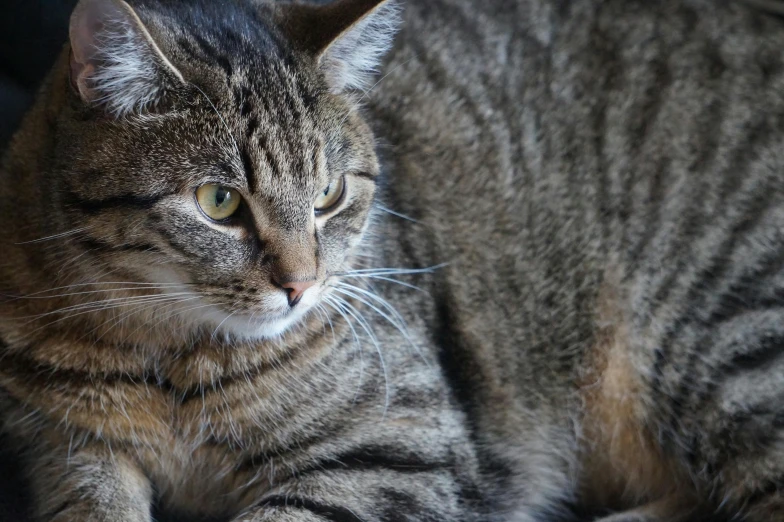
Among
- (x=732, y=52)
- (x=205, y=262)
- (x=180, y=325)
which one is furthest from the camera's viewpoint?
(x=732, y=52)

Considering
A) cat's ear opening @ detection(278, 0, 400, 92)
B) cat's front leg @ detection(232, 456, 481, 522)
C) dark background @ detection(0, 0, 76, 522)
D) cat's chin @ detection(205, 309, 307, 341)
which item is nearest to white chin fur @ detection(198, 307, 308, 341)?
cat's chin @ detection(205, 309, 307, 341)

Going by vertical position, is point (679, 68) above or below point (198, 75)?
above

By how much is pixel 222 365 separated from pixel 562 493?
74 centimetres

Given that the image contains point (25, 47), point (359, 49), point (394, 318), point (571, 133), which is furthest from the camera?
point (25, 47)

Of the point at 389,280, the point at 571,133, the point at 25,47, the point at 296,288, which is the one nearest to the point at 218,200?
the point at 296,288

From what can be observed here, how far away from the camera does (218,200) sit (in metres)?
1.20

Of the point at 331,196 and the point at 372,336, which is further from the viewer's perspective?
the point at 372,336

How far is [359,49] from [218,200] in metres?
0.37

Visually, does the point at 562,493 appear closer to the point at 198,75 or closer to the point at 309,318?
the point at 309,318

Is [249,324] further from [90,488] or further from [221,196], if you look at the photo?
[90,488]

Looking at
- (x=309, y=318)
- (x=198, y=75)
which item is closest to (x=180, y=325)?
(x=309, y=318)

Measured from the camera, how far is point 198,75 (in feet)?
3.93

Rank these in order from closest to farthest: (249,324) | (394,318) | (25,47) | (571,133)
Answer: (249,324), (394,318), (571,133), (25,47)

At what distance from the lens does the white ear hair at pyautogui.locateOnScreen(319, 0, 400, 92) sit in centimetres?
133
